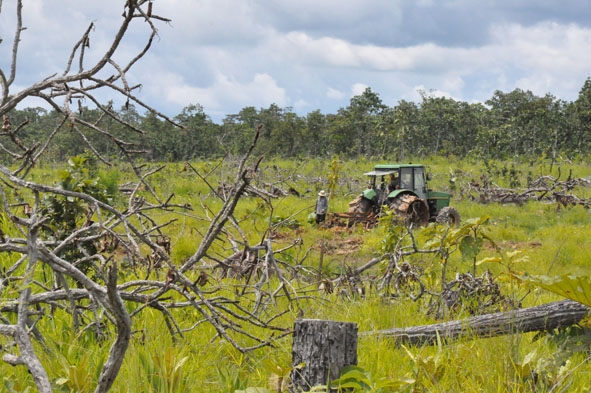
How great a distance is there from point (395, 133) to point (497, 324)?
38634 millimetres

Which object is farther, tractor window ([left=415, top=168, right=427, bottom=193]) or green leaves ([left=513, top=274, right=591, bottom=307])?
tractor window ([left=415, top=168, right=427, bottom=193])

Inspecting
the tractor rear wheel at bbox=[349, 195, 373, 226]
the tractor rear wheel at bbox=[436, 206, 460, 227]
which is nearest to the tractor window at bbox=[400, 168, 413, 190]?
the tractor rear wheel at bbox=[349, 195, 373, 226]

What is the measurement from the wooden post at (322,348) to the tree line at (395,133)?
3586cm

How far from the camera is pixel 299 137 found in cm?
5438

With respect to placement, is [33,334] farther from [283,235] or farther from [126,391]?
[283,235]

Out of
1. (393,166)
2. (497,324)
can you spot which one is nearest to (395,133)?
(393,166)

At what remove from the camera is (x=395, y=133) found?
41344 mm

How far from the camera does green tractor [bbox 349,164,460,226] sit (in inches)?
543

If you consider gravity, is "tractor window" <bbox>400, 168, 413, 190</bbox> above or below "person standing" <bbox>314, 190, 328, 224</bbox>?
above

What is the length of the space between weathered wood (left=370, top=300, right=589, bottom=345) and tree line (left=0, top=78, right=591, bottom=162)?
114 feet

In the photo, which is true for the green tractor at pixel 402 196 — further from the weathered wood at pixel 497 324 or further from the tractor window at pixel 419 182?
the weathered wood at pixel 497 324

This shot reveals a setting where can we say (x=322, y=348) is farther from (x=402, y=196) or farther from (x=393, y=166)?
(x=393, y=166)

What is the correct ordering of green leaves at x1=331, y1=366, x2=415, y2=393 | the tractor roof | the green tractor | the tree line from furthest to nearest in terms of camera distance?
1. the tree line
2. the tractor roof
3. the green tractor
4. green leaves at x1=331, y1=366, x2=415, y2=393

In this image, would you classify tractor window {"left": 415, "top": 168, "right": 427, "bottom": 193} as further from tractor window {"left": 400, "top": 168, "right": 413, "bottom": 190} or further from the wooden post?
the wooden post
